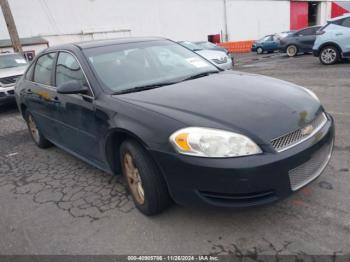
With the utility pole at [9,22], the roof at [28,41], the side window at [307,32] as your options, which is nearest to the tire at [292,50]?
the side window at [307,32]

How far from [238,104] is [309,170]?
30.0 inches

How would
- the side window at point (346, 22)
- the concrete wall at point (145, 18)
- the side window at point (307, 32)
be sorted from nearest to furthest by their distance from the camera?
the side window at point (346, 22) < the side window at point (307, 32) < the concrete wall at point (145, 18)

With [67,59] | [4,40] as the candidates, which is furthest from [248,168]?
[4,40]

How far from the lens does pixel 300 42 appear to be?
15.9 metres

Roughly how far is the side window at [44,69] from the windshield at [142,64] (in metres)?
0.90

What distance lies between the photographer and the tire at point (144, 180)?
2.62m

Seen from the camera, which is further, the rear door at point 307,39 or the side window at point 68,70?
the rear door at point 307,39

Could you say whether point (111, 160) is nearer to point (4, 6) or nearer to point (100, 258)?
point (100, 258)

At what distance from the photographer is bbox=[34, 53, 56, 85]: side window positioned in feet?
13.6

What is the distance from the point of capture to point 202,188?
2.36m

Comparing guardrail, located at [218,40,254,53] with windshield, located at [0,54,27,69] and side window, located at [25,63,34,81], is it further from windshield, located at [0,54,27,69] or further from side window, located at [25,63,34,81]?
side window, located at [25,63,34,81]

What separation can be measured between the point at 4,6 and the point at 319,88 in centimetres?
1394

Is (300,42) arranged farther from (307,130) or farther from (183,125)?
(183,125)

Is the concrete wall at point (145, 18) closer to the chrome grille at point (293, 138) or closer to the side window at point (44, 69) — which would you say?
the side window at point (44, 69)
